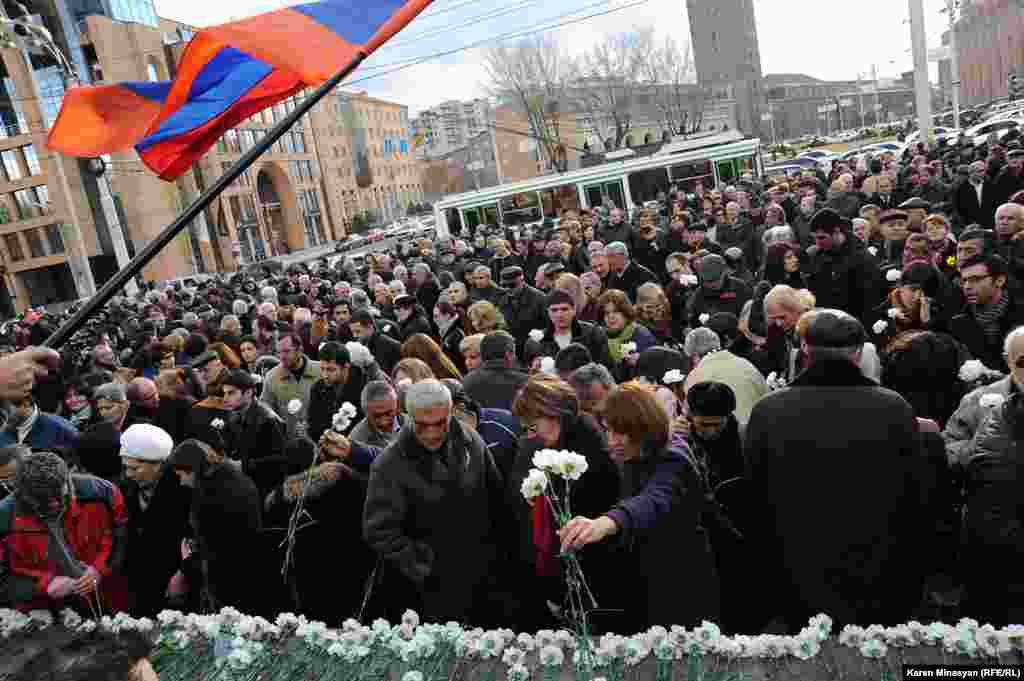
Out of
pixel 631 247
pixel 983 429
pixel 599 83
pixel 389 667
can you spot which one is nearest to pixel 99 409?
pixel 389 667

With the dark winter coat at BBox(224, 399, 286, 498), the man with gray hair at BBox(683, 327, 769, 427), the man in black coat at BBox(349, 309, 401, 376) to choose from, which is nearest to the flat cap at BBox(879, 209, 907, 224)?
the man with gray hair at BBox(683, 327, 769, 427)

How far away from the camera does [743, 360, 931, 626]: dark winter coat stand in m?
2.62

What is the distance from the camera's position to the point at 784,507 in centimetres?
279

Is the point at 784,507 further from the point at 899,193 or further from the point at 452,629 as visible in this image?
the point at 899,193

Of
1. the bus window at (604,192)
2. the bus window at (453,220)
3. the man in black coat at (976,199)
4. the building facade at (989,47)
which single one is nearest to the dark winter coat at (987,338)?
the man in black coat at (976,199)

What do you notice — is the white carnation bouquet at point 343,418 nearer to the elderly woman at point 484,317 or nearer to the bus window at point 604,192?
the elderly woman at point 484,317

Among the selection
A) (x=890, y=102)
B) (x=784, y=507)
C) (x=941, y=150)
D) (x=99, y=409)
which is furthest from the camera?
(x=890, y=102)

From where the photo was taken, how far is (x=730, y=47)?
262ft

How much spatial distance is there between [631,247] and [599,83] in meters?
42.4

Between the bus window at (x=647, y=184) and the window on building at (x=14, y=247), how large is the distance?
1944 inches

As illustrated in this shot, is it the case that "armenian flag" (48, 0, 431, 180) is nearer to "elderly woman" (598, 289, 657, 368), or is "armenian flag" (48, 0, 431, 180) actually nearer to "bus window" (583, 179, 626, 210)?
"elderly woman" (598, 289, 657, 368)

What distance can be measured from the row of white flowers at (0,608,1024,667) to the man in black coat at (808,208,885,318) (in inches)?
166

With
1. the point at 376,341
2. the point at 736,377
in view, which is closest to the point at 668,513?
the point at 736,377

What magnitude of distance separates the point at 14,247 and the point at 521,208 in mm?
46696
